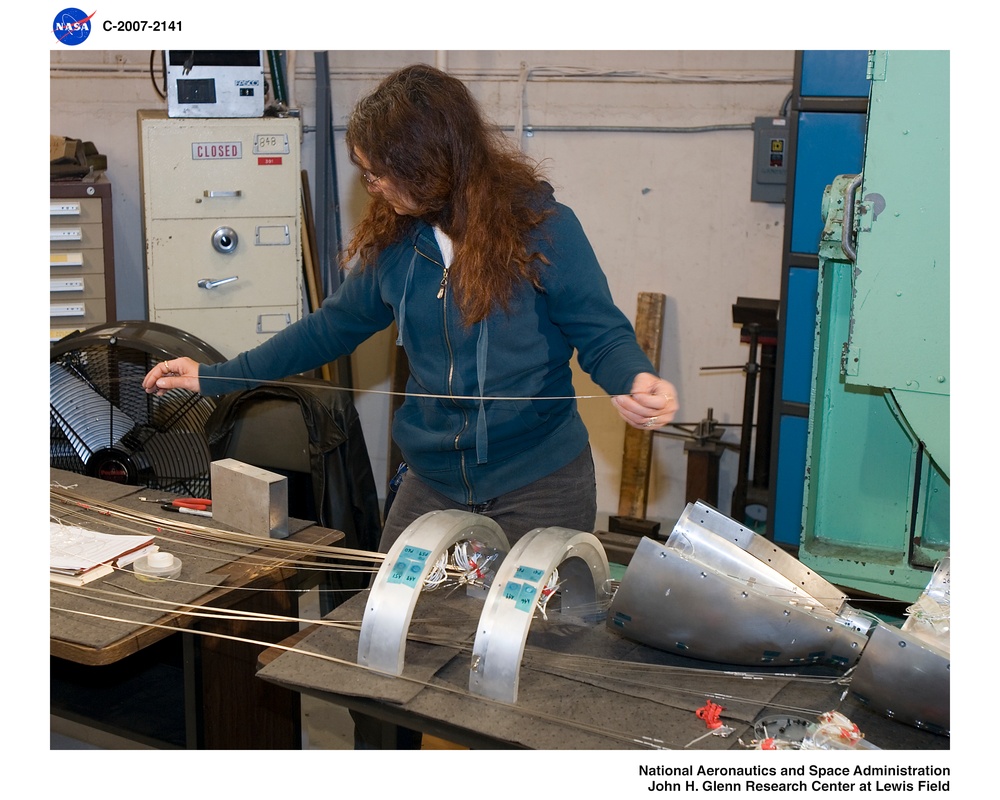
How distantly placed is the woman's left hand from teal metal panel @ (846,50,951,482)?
59cm

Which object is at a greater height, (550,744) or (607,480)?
(550,744)

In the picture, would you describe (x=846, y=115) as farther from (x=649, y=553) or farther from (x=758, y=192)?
(x=649, y=553)

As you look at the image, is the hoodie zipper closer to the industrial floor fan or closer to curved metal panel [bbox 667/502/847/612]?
curved metal panel [bbox 667/502/847/612]

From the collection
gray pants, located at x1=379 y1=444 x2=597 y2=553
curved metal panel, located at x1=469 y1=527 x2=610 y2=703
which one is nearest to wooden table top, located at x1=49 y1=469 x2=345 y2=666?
gray pants, located at x1=379 y1=444 x2=597 y2=553

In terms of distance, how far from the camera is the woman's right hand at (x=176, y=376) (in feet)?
6.62

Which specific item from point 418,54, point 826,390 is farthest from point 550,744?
point 418,54

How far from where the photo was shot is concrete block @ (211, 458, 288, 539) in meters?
1.96

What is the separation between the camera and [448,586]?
1.75 metres

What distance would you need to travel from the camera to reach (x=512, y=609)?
56.9 inches

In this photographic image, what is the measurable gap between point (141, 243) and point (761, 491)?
262cm

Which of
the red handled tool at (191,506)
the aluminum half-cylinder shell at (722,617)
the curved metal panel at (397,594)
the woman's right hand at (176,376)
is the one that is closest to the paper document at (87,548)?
the red handled tool at (191,506)

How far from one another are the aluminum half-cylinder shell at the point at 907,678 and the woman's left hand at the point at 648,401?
0.48 metres

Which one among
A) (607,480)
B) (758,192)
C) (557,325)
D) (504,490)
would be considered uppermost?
(758,192)
